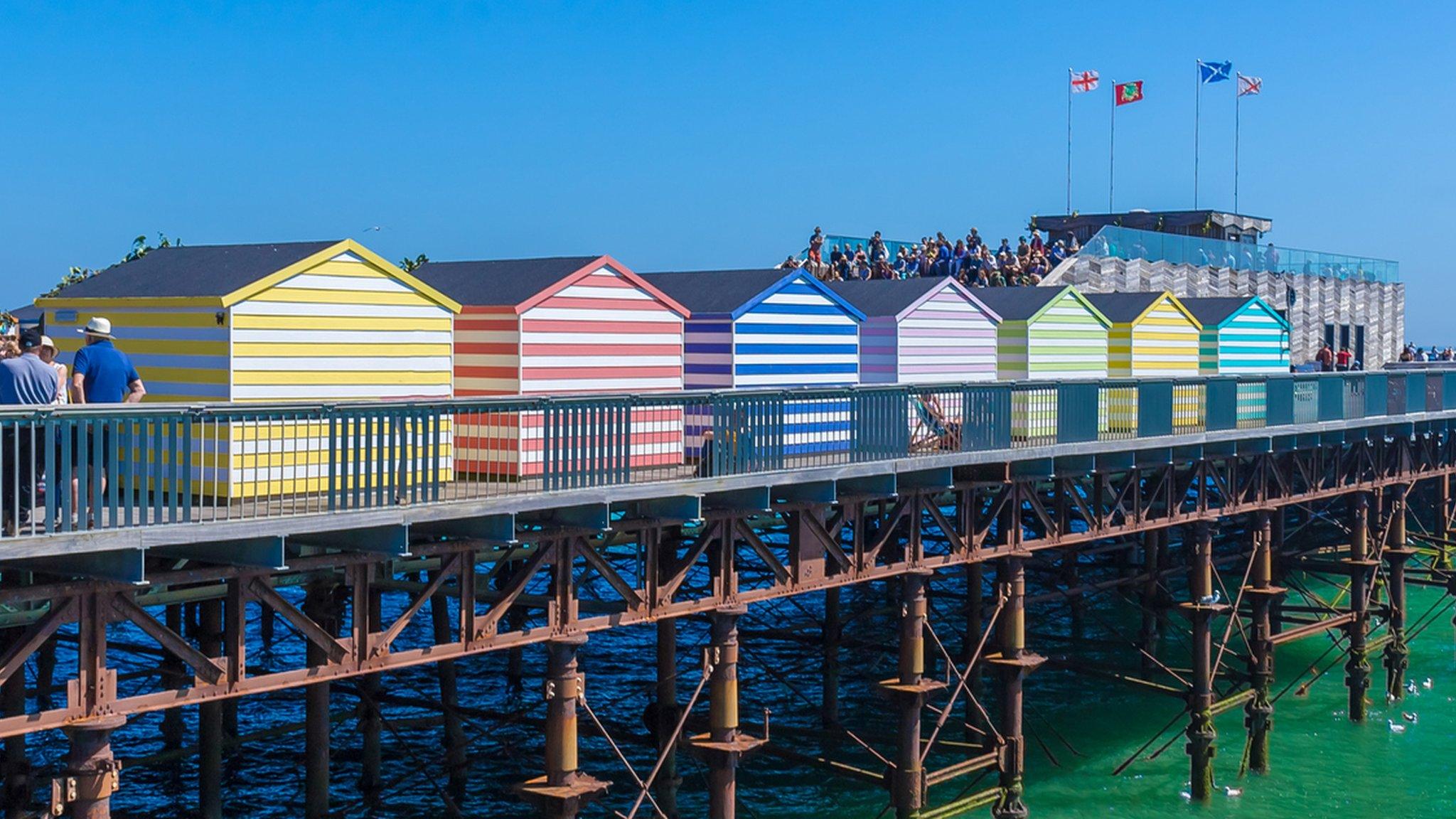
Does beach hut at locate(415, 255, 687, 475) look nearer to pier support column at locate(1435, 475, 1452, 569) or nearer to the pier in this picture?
the pier

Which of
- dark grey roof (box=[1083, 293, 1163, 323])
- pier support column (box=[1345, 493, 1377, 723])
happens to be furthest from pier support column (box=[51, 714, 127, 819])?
pier support column (box=[1345, 493, 1377, 723])

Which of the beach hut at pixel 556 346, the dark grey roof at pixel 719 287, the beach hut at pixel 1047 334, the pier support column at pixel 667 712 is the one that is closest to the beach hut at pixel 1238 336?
the beach hut at pixel 1047 334

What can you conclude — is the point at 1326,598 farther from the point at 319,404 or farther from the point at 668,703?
the point at 319,404

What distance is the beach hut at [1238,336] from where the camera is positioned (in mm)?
35656

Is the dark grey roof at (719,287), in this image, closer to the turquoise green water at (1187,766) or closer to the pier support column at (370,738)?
the pier support column at (370,738)

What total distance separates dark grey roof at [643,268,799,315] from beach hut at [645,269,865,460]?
2 centimetres

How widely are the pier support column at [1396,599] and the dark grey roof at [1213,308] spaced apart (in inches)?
189

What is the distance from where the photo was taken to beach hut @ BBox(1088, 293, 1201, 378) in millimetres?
32344

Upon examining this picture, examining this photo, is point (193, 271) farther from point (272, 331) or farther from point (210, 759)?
point (210, 759)

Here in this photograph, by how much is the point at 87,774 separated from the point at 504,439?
21.5ft

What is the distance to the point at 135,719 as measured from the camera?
28.9 metres

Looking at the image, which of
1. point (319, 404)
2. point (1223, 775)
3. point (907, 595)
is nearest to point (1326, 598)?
point (1223, 775)

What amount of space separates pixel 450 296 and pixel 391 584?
3221 mm

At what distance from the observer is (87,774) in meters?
11.7
